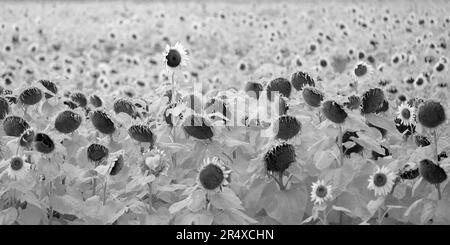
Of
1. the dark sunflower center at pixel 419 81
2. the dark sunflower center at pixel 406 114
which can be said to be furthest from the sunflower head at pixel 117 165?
the dark sunflower center at pixel 419 81

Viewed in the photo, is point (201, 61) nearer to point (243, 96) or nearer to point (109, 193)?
point (243, 96)

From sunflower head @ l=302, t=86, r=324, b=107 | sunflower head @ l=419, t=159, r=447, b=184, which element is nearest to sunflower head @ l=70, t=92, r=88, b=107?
sunflower head @ l=302, t=86, r=324, b=107

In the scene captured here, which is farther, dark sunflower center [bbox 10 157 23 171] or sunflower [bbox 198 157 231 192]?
dark sunflower center [bbox 10 157 23 171]

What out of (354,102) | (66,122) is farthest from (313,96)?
(66,122)

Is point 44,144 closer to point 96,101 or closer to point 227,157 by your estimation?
point 227,157

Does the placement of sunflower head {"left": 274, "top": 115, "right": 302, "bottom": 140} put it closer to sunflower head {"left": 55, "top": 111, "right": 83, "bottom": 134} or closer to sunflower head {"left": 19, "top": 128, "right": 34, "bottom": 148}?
sunflower head {"left": 55, "top": 111, "right": 83, "bottom": 134}

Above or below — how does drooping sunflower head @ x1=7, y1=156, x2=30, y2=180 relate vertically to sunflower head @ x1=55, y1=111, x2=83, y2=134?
below

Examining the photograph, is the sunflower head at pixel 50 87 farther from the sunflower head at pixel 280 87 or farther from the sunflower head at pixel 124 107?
the sunflower head at pixel 280 87
